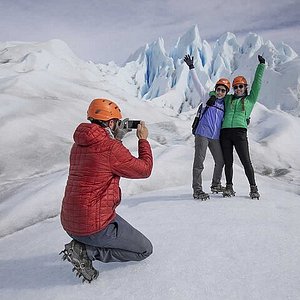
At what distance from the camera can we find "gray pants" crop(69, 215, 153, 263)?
268 cm

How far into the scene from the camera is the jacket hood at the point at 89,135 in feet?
8.31

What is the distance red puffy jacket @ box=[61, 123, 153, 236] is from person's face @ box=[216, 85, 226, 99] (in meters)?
2.52

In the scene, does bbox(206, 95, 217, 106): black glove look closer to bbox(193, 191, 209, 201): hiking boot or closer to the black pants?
the black pants

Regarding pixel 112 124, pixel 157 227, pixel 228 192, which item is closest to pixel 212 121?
pixel 228 192

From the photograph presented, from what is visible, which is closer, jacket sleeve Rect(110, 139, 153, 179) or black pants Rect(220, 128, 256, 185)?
jacket sleeve Rect(110, 139, 153, 179)

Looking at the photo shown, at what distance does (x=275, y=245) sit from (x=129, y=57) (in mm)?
94027

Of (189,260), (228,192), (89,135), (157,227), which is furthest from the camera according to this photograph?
(228,192)

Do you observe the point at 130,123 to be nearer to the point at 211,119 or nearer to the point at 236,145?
the point at 211,119

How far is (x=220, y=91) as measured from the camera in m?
4.71

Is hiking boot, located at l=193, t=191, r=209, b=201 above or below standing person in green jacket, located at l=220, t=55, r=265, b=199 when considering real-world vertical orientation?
below

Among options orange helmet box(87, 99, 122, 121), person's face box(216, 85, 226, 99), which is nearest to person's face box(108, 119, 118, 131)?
orange helmet box(87, 99, 122, 121)

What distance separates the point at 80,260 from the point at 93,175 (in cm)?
75

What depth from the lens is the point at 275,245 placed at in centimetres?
310

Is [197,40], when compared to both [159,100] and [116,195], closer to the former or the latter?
[159,100]
